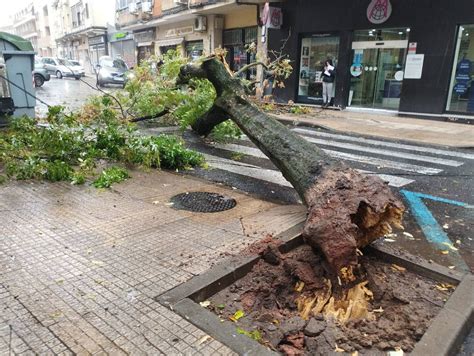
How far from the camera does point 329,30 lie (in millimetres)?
15406

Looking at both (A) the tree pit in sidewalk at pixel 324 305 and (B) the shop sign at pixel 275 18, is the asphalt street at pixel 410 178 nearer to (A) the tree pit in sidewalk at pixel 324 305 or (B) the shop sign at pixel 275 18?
(A) the tree pit in sidewalk at pixel 324 305

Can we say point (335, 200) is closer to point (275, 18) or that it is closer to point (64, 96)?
point (275, 18)

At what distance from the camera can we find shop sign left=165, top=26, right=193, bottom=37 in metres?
25.0

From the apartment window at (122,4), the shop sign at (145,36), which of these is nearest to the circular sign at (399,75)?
the shop sign at (145,36)

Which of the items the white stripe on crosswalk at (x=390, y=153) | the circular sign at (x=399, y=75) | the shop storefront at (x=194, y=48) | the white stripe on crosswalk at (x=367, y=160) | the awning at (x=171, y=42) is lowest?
the white stripe on crosswalk at (x=390, y=153)

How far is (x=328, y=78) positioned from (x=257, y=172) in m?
9.93

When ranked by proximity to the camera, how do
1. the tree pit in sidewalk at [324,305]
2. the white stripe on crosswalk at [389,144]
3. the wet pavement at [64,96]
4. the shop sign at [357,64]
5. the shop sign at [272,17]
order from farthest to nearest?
the shop sign at [272,17], the shop sign at [357,64], the wet pavement at [64,96], the white stripe on crosswalk at [389,144], the tree pit in sidewalk at [324,305]

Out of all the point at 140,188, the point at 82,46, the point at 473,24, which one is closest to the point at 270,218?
the point at 140,188

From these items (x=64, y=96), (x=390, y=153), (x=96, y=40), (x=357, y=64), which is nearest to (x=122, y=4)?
(x=96, y=40)

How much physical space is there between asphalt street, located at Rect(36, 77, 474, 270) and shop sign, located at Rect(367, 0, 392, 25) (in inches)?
224

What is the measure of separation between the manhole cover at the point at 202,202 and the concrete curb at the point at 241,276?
1367mm

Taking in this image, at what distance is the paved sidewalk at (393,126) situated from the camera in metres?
9.95

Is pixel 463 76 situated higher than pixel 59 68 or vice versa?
pixel 463 76

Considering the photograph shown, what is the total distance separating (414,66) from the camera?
1317cm
